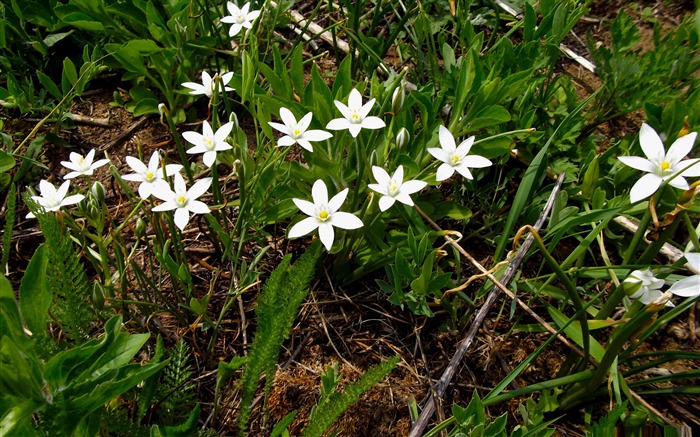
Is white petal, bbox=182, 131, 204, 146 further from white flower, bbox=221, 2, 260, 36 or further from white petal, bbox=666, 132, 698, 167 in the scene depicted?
white petal, bbox=666, 132, 698, 167

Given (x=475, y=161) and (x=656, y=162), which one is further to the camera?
(x=475, y=161)

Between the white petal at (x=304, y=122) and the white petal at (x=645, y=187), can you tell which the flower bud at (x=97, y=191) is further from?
the white petal at (x=645, y=187)

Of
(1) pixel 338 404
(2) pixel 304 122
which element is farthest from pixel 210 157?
(1) pixel 338 404

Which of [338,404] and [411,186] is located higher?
[411,186]

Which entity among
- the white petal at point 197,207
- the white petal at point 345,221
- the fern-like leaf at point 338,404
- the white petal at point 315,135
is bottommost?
the fern-like leaf at point 338,404

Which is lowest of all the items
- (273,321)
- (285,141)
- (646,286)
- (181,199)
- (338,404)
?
(338,404)

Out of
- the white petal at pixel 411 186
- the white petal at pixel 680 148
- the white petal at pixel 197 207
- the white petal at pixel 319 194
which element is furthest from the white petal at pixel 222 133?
the white petal at pixel 680 148

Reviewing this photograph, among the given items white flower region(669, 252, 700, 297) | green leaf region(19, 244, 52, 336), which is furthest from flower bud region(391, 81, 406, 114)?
green leaf region(19, 244, 52, 336)

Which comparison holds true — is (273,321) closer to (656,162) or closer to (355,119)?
(355,119)

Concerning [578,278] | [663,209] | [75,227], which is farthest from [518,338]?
[75,227]
